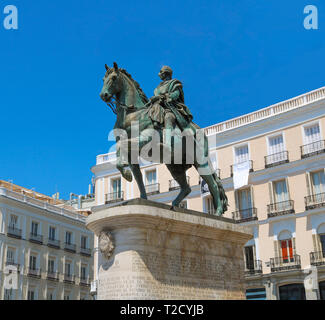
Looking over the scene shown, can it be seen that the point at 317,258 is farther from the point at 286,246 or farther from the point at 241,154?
the point at 241,154

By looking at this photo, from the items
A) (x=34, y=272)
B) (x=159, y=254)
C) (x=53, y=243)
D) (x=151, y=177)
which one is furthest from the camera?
(x=53, y=243)

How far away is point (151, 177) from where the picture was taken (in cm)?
4369

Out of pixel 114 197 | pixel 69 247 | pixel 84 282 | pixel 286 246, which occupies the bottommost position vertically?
pixel 286 246

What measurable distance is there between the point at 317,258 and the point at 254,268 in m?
4.61

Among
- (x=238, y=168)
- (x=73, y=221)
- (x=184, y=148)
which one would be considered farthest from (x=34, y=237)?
(x=184, y=148)

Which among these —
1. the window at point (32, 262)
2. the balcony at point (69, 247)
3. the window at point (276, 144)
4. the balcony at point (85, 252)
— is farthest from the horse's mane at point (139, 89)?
the balcony at point (85, 252)

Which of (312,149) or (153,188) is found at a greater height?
(312,149)

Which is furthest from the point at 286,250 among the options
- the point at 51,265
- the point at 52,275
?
the point at 51,265

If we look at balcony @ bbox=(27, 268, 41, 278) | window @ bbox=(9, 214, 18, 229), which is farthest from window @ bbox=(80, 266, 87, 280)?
window @ bbox=(9, 214, 18, 229)

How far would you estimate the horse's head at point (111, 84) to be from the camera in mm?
10695
